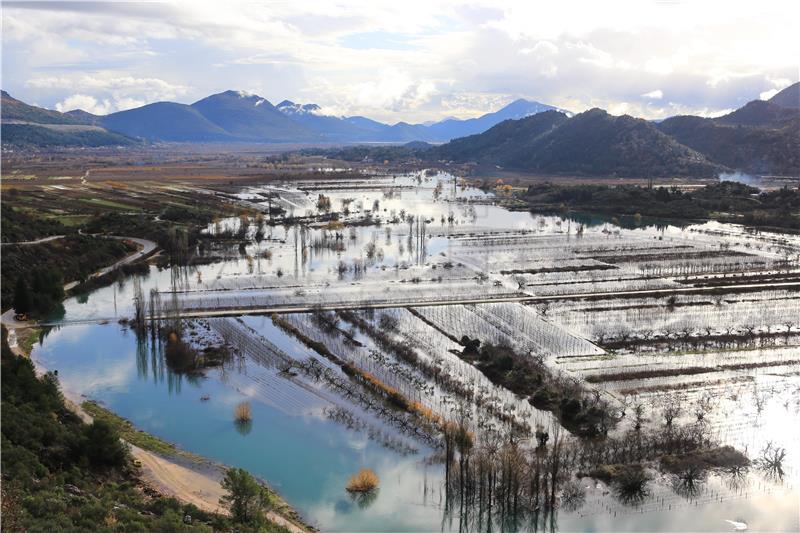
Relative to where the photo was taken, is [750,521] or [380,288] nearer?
[750,521]

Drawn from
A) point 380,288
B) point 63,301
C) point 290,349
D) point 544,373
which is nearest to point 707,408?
point 544,373

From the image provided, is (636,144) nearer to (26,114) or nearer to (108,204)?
(108,204)

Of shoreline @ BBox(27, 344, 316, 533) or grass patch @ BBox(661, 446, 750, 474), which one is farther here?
grass patch @ BBox(661, 446, 750, 474)

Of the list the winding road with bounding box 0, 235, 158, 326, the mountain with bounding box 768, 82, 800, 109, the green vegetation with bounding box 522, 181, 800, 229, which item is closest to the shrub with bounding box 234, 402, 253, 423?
the winding road with bounding box 0, 235, 158, 326

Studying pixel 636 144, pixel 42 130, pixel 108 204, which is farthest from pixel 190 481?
pixel 42 130

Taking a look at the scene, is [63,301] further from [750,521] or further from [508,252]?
[750,521]

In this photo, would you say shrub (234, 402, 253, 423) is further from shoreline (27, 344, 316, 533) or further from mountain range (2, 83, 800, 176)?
mountain range (2, 83, 800, 176)
